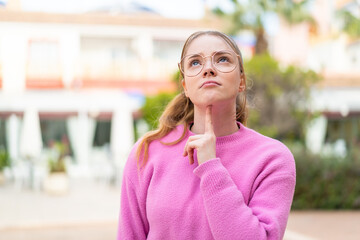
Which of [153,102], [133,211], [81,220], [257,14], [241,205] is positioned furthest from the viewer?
[257,14]

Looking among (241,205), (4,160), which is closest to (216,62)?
(241,205)

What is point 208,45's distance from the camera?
1581 millimetres

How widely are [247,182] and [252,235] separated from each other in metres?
0.17

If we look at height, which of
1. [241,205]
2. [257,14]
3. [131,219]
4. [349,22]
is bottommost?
[349,22]

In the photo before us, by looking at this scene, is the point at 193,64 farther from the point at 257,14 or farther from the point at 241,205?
the point at 257,14

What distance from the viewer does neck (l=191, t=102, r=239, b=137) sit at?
62.8 inches

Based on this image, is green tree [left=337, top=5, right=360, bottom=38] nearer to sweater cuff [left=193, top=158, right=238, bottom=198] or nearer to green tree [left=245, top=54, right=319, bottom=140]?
green tree [left=245, top=54, right=319, bottom=140]

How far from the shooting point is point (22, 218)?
911 cm

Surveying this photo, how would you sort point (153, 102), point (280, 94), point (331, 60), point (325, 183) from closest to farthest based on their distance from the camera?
point (325, 183) → point (280, 94) → point (153, 102) → point (331, 60)

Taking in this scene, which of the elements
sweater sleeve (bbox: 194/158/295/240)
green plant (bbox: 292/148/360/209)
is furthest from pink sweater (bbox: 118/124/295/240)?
green plant (bbox: 292/148/360/209)

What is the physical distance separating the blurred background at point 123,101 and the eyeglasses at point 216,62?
2.82m

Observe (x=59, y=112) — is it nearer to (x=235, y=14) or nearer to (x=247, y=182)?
(x=235, y=14)

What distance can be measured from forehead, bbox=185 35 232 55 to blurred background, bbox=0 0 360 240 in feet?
9.24

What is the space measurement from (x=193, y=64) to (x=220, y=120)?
Result: 0.63 feet
